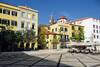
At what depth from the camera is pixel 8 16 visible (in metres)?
62.1

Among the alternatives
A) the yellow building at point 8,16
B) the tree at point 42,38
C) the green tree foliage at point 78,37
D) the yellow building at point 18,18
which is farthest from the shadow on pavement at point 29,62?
the green tree foliage at point 78,37

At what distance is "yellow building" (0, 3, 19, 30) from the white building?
1442 inches

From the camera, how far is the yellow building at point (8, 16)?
60.0 metres

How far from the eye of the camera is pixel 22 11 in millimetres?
66688

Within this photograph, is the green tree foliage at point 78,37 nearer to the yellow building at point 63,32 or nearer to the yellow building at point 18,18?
the yellow building at point 63,32

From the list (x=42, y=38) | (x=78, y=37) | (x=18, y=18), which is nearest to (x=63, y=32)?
(x=78, y=37)

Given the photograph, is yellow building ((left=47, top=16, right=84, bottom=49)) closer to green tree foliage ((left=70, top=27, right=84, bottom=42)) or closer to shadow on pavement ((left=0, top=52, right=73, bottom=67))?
green tree foliage ((left=70, top=27, right=84, bottom=42))

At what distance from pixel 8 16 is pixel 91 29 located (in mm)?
40425

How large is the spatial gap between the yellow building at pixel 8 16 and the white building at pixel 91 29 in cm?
3662

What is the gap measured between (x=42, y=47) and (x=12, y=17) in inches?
704

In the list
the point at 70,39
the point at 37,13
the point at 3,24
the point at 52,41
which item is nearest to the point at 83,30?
the point at 70,39

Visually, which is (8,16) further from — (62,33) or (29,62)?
(29,62)

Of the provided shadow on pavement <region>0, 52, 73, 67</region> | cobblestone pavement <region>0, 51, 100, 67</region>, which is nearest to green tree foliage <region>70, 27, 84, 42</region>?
cobblestone pavement <region>0, 51, 100, 67</region>

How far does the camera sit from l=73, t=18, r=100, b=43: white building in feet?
299
